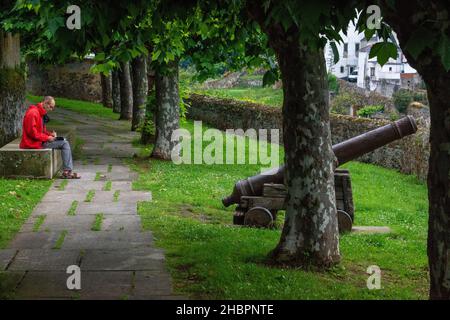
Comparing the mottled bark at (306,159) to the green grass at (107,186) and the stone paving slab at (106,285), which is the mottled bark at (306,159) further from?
the green grass at (107,186)

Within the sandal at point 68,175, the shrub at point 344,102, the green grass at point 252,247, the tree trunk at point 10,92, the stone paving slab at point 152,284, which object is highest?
the tree trunk at point 10,92

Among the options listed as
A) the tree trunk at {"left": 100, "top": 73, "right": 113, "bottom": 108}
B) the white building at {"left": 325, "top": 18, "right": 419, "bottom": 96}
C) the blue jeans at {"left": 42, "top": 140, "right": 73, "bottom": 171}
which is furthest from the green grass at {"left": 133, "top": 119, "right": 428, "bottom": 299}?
the white building at {"left": 325, "top": 18, "right": 419, "bottom": 96}

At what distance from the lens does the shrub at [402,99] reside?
47375mm

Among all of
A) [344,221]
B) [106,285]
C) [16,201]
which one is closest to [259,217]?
[344,221]

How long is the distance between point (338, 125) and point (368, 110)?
18385 millimetres

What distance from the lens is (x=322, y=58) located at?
318 inches

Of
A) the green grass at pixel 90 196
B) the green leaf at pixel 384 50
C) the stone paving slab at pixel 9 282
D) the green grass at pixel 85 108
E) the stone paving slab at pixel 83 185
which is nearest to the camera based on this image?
the green leaf at pixel 384 50

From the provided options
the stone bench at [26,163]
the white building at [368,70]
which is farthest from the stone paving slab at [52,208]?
the white building at [368,70]

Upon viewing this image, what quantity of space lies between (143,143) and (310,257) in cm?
1415

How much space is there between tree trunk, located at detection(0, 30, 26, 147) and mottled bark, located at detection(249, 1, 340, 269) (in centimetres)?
1109

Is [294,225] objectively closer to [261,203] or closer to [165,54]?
[261,203]

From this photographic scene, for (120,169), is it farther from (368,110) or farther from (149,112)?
(368,110)

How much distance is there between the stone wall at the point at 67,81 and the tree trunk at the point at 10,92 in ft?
92.3

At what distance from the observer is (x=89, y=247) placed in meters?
8.76
